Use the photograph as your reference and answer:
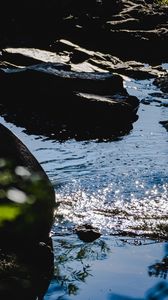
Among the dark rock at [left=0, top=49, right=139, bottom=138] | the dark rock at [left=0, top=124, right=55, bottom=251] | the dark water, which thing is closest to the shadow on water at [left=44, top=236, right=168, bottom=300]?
the dark water

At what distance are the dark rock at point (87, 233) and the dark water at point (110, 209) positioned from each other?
5cm

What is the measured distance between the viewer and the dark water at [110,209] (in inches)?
147

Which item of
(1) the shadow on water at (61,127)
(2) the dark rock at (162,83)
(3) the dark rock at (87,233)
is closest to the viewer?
(3) the dark rock at (87,233)

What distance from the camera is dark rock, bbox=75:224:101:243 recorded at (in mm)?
4356

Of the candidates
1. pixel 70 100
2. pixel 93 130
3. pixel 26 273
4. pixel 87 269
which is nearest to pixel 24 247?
pixel 26 273

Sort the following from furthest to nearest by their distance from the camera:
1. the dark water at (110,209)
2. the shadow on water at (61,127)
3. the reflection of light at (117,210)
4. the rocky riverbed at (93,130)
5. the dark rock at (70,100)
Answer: the dark rock at (70,100)
the shadow on water at (61,127)
the reflection of light at (117,210)
the rocky riverbed at (93,130)
the dark water at (110,209)

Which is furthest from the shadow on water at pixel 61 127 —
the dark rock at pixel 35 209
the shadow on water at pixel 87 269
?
the shadow on water at pixel 87 269

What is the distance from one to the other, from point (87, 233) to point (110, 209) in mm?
691

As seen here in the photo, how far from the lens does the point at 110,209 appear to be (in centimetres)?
504

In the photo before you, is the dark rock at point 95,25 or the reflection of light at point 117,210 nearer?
the reflection of light at point 117,210

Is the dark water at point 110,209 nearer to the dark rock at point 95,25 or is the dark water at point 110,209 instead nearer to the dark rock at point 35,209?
the dark rock at point 35,209

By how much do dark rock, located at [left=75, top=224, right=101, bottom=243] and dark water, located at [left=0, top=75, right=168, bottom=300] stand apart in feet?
0.18

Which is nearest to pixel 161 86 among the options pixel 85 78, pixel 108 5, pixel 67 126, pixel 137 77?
pixel 137 77

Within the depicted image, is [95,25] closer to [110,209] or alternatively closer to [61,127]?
[61,127]
